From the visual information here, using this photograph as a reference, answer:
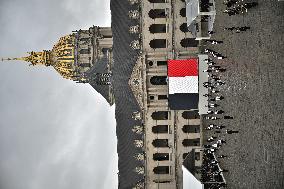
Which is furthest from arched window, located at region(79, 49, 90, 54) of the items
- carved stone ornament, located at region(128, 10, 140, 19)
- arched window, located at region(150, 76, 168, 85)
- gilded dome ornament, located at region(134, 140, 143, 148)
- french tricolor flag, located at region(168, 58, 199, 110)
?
french tricolor flag, located at region(168, 58, 199, 110)

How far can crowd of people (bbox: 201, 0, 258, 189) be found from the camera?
36.7 metres

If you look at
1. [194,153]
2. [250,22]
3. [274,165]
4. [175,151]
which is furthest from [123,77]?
[274,165]

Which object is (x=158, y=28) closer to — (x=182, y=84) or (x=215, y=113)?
(x=182, y=84)

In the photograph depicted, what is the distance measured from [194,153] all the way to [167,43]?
46.8 feet

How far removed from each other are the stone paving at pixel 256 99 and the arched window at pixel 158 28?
17.2 meters

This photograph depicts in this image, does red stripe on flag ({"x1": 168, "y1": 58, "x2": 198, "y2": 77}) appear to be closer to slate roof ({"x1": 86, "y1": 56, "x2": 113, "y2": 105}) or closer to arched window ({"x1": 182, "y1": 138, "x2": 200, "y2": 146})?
arched window ({"x1": 182, "y1": 138, "x2": 200, "y2": 146})

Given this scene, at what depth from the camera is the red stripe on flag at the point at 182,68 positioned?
49156 mm

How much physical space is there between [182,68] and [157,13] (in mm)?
9767

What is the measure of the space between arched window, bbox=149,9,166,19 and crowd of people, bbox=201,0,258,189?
9.83 metres

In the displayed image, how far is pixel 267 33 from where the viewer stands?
3375 cm

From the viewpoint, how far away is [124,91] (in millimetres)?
57812

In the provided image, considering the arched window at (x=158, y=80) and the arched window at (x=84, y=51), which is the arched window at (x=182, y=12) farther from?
the arched window at (x=84, y=51)

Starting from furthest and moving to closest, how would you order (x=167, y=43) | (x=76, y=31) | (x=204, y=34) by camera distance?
1. (x=76, y=31)
2. (x=167, y=43)
3. (x=204, y=34)

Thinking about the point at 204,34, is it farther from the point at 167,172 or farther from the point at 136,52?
the point at 167,172
